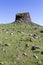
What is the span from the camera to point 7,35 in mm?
56688

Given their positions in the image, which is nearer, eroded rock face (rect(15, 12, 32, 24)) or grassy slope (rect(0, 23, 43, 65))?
grassy slope (rect(0, 23, 43, 65))

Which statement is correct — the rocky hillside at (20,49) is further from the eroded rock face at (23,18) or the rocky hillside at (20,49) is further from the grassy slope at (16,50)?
the eroded rock face at (23,18)

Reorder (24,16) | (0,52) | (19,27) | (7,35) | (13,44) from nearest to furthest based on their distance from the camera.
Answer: (0,52), (13,44), (7,35), (19,27), (24,16)

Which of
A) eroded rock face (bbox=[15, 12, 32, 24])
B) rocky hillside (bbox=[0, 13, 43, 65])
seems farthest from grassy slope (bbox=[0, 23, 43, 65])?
eroded rock face (bbox=[15, 12, 32, 24])

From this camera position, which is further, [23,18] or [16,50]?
[23,18]

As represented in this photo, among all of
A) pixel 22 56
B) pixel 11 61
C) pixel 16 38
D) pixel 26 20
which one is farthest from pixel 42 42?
pixel 26 20

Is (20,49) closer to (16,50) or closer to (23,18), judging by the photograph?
(16,50)

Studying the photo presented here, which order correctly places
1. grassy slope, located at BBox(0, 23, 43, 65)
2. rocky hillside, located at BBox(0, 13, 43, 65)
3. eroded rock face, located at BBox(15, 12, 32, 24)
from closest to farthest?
1. grassy slope, located at BBox(0, 23, 43, 65)
2. rocky hillside, located at BBox(0, 13, 43, 65)
3. eroded rock face, located at BBox(15, 12, 32, 24)

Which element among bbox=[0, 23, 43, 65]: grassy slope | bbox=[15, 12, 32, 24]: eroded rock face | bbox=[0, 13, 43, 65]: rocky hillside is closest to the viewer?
bbox=[0, 23, 43, 65]: grassy slope

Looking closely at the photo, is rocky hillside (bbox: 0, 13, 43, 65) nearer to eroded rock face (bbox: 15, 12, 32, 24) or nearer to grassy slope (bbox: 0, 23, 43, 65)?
grassy slope (bbox: 0, 23, 43, 65)

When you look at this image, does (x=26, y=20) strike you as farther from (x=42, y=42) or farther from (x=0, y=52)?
(x=0, y=52)

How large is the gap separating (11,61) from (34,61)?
4.22m

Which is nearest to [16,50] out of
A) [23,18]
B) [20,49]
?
[20,49]

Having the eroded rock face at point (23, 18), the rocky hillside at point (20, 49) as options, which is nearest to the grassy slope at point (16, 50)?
the rocky hillside at point (20, 49)
